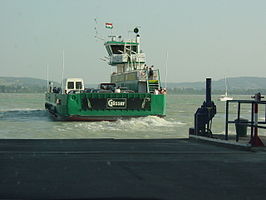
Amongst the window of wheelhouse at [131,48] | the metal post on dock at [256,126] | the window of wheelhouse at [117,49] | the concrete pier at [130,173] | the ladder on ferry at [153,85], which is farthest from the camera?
the window of wheelhouse at [117,49]

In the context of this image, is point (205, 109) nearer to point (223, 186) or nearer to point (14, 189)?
point (223, 186)

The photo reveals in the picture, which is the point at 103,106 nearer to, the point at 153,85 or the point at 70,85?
the point at 153,85

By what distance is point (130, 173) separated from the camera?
808 centimetres

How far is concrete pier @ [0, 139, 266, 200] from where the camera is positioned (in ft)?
21.0

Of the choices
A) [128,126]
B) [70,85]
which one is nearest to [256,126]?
[128,126]

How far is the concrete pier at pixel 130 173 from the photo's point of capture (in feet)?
21.0

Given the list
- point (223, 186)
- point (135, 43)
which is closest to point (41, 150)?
point (223, 186)

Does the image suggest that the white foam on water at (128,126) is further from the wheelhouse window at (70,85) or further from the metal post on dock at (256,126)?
the metal post on dock at (256,126)

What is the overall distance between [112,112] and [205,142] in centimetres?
2261

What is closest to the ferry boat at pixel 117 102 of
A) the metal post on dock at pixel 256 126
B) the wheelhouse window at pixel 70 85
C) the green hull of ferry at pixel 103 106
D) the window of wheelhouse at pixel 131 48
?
the green hull of ferry at pixel 103 106

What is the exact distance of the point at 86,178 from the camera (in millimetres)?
7531

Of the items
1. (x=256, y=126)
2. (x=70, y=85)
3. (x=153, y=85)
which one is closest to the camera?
(x=256, y=126)

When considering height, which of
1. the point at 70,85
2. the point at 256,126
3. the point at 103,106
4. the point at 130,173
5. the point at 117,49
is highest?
the point at 117,49

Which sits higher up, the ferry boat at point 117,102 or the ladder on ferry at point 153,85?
the ladder on ferry at point 153,85
